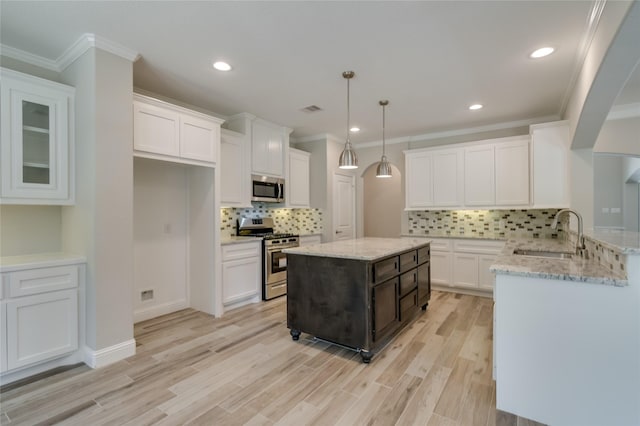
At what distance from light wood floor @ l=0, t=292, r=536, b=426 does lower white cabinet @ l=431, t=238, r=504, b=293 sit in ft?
4.70

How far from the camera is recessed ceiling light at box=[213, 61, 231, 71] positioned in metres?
2.88

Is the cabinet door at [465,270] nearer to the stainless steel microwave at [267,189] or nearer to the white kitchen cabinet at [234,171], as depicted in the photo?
the stainless steel microwave at [267,189]

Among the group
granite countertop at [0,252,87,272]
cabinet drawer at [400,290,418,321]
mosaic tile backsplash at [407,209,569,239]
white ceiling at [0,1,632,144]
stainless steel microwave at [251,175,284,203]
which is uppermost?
white ceiling at [0,1,632,144]

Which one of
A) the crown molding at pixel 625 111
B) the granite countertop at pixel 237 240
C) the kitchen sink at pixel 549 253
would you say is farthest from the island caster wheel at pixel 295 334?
the crown molding at pixel 625 111

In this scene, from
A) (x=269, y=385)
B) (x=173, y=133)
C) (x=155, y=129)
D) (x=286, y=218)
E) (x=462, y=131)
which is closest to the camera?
(x=269, y=385)

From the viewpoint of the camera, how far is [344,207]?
5.92 meters

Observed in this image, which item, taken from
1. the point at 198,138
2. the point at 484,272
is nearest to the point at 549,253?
the point at 484,272

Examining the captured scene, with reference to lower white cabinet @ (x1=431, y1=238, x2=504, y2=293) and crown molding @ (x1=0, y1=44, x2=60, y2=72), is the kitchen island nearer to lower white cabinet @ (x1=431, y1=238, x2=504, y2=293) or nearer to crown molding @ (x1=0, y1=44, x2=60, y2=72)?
lower white cabinet @ (x1=431, y1=238, x2=504, y2=293)

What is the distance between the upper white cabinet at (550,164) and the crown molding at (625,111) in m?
0.88

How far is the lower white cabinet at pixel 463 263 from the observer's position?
4477mm

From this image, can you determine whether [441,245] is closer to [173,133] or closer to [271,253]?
[271,253]

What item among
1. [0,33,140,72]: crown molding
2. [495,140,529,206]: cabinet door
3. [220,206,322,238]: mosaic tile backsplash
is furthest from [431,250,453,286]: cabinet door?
[0,33,140,72]: crown molding

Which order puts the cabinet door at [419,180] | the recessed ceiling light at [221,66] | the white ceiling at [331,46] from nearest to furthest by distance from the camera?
the white ceiling at [331,46] → the recessed ceiling light at [221,66] → the cabinet door at [419,180]

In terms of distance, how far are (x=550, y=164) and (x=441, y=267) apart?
6.67 feet
